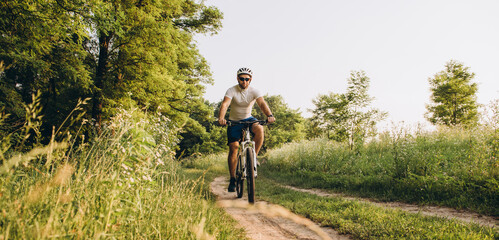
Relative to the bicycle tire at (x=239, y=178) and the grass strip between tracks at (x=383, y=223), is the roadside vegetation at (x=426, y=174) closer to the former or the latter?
the grass strip between tracks at (x=383, y=223)

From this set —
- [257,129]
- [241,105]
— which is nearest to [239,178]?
[257,129]

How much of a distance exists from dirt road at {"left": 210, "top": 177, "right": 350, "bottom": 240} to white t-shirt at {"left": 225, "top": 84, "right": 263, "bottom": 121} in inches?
72.3

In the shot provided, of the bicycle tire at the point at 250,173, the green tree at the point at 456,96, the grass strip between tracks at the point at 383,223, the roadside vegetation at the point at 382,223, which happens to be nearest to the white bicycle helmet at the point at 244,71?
the bicycle tire at the point at 250,173

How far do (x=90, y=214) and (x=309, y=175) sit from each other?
7958 millimetres

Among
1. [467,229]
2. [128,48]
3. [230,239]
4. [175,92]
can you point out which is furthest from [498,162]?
[175,92]

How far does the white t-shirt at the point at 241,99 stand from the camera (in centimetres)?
577

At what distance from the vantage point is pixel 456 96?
81.4 ft

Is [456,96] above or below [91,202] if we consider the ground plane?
above

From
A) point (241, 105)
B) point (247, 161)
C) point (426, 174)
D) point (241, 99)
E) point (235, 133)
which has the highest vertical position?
point (241, 99)

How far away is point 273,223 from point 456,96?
1102 inches

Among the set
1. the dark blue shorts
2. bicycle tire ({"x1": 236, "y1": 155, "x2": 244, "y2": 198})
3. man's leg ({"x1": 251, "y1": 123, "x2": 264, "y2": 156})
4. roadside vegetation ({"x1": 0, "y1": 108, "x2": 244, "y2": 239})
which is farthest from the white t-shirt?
roadside vegetation ({"x1": 0, "y1": 108, "x2": 244, "y2": 239})

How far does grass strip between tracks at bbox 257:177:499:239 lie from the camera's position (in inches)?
120

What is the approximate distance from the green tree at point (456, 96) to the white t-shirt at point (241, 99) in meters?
25.6

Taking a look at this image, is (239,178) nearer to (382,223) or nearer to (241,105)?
(241,105)
